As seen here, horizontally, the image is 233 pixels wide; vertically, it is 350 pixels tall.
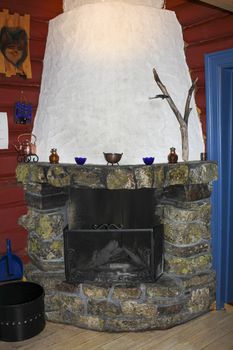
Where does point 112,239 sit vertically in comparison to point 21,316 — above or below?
above

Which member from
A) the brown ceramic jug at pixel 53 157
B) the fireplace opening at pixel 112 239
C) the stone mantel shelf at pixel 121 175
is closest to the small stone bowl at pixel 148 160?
the stone mantel shelf at pixel 121 175

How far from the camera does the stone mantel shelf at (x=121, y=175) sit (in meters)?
2.39

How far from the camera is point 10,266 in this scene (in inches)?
116

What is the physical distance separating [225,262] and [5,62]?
2.28 metres

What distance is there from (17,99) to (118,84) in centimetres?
86

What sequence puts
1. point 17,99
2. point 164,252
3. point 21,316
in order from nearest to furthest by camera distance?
point 21,316, point 164,252, point 17,99

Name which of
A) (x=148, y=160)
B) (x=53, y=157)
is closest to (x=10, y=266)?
(x=53, y=157)

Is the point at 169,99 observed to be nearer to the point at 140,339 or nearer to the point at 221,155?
the point at 221,155

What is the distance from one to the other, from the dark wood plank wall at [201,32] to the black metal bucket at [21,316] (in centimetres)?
170

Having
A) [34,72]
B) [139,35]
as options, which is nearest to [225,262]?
[139,35]

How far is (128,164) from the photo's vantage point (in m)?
2.58

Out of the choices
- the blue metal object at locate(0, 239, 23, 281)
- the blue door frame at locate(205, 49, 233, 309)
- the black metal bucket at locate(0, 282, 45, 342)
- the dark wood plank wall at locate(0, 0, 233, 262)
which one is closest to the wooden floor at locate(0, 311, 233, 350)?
the black metal bucket at locate(0, 282, 45, 342)

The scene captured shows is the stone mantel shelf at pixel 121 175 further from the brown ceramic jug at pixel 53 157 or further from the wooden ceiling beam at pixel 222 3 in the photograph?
the wooden ceiling beam at pixel 222 3

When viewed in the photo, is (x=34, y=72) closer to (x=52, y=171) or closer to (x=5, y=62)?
(x=5, y=62)
